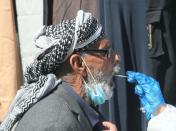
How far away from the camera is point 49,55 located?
2279mm

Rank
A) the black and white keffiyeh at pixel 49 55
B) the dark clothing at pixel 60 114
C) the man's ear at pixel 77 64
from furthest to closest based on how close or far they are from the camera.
Answer: the man's ear at pixel 77 64
the black and white keffiyeh at pixel 49 55
the dark clothing at pixel 60 114

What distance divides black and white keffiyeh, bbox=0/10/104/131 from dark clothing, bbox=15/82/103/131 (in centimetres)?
4

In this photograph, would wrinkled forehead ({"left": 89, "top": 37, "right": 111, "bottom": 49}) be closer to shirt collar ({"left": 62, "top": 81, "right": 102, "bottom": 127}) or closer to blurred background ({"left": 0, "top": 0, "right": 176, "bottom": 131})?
shirt collar ({"left": 62, "top": 81, "right": 102, "bottom": 127})

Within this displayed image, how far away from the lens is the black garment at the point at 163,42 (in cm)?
331

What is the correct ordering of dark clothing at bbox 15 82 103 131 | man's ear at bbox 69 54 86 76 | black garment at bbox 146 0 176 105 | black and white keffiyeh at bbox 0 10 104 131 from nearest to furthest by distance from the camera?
1. dark clothing at bbox 15 82 103 131
2. black and white keffiyeh at bbox 0 10 104 131
3. man's ear at bbox 69 54 86 76
4. black garment at bbox 146 0 176 105

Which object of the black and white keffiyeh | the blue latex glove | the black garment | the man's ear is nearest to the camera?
the black and white keffiyeh

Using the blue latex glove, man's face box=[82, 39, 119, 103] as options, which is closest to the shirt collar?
man's face box=[82, 39, 119, 103]

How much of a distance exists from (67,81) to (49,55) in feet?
0.46

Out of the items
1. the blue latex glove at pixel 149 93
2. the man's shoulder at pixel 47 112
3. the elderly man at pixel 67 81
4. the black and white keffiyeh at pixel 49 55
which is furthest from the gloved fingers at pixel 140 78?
the man's shoulder at pixel 47 112

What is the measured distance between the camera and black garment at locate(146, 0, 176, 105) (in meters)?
3.31

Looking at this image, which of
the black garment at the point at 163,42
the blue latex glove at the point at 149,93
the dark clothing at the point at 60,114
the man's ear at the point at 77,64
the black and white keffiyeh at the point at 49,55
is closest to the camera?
the dark clothing at the point at 60,114

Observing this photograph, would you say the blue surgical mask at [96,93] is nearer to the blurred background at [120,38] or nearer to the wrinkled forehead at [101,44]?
the wrinkled forehead at [101,44]

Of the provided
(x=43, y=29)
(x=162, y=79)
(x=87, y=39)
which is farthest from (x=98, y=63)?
(x=162, y=79)

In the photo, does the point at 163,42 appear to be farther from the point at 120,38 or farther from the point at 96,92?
the point at 96,92
